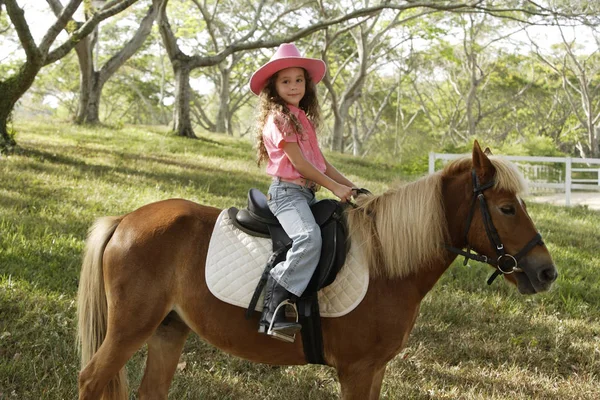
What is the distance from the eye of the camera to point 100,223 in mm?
3201

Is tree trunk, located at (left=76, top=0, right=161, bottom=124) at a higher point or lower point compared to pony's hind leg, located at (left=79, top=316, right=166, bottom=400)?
higher

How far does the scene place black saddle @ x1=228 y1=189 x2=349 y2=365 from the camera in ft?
9.23

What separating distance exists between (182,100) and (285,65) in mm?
16522

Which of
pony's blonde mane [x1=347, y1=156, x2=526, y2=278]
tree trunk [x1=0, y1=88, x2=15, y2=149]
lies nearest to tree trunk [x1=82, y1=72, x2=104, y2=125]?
tree trunk [x1=0, y1=88, x2=15, y2=149]

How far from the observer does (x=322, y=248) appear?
9.39 ft

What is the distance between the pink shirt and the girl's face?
0.17 ft

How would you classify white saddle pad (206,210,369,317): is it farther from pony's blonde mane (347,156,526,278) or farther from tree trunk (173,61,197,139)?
tree trunk (173,61,197,139)

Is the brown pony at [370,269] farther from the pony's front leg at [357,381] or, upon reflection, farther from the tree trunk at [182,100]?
the tree trunk at [182,100]

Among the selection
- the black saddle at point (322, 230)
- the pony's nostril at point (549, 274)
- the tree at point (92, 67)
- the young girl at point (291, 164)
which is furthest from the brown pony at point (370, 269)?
the tree at point (92, 67)

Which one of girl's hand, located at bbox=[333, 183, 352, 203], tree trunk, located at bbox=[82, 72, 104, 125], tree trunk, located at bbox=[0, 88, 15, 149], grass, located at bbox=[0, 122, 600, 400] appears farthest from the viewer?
tree trunk, located at bbox=[82, 72, 104, 125]

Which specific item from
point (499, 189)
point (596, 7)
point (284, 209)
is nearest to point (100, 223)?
point (284, 209)

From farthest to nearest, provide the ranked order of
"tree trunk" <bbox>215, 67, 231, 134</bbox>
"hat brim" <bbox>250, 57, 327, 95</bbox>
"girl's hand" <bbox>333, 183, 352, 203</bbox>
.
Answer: "tree trunk" <bbox>215, 67, 231, 134</bbox>
"hat brim" <bbox>250, 57, 327, 95</bbox>
"girl's hand" <bbox>333, 183, 352, 203</bbox>

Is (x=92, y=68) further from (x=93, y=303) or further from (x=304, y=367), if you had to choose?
(x=93, y=303)

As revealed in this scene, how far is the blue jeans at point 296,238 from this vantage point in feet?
8.98
